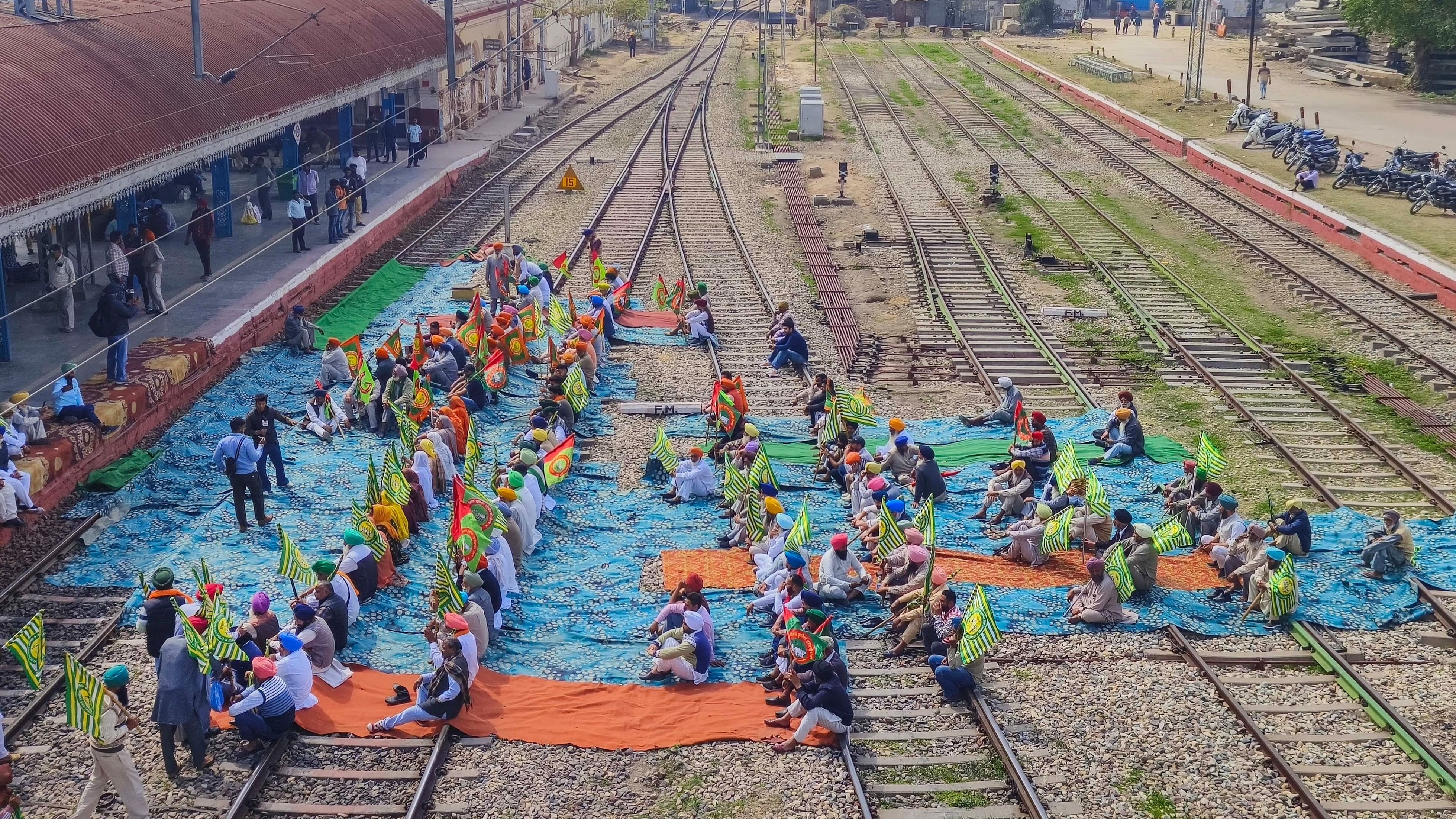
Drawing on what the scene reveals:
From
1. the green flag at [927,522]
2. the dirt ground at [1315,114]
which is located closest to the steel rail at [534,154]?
the dirt ground at [1315,114]

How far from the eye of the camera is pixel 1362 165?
3909 centimetres

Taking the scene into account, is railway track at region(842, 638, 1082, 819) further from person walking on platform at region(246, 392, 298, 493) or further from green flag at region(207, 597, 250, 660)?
person walking on platform at region(246, 392, 298, 493)

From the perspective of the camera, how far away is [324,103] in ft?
105

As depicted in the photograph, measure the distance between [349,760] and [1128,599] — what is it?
26.7ft

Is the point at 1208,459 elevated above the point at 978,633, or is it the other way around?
the point at 1208,459

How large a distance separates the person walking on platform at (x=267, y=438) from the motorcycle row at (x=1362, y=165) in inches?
1082

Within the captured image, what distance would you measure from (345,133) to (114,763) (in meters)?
29.6

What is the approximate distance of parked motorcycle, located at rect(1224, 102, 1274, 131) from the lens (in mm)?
47500

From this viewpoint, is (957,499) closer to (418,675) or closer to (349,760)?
(418,675)

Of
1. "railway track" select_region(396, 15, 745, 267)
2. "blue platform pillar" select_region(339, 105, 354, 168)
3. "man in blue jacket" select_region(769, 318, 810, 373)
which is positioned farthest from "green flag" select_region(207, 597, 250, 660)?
"blue platform pillar" select_region(339, 105, 354, 168)

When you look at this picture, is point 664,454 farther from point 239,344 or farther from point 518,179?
point 518,179

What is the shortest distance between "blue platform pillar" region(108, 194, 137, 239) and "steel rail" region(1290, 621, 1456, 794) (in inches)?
832

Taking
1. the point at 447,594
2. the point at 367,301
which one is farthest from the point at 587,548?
the point at 367,301

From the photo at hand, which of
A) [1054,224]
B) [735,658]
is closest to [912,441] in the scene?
[735,658]
